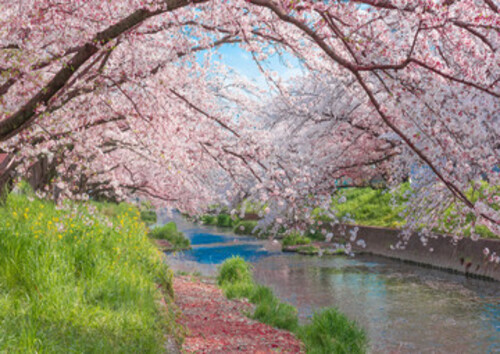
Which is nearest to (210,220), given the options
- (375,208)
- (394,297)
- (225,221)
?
(225,221)

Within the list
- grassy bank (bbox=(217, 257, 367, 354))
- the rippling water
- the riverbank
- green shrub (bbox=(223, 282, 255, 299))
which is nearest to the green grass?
the rippling water

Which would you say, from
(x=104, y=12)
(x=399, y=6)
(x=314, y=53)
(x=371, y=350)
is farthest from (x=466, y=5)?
(x=371, y=350)

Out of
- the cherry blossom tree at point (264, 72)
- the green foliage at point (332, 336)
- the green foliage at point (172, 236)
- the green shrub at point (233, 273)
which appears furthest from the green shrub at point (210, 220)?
the green foliage at point (332, 336)

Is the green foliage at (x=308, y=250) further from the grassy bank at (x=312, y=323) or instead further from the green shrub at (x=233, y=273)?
the grassy bank at (x=312, y=323)

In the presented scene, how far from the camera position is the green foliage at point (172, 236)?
26.2m

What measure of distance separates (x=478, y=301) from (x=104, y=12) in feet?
36.4

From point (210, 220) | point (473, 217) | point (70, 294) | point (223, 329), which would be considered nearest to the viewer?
point (70, 294)

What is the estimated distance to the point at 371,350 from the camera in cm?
866

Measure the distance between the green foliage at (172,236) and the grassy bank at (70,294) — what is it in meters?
18.3

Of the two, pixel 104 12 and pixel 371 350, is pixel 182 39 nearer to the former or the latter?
pixel 104 12

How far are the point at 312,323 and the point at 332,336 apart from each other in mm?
1017

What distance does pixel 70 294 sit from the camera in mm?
5195

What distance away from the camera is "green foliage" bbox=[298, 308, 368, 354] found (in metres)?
7.53

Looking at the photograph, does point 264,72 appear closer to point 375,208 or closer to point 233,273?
point 233,273
